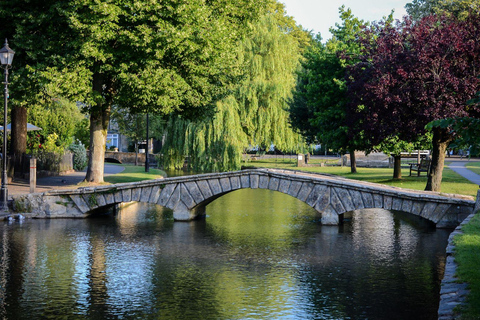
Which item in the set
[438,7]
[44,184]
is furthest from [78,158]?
[438,7]

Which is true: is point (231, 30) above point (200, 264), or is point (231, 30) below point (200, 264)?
above

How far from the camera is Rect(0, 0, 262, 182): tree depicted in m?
23.7

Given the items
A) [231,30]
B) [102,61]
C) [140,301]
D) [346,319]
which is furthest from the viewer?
[231,30]

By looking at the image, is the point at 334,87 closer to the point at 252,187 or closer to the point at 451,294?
the point at 252,187

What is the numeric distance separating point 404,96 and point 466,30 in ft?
10.9

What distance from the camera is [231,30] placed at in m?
29.3

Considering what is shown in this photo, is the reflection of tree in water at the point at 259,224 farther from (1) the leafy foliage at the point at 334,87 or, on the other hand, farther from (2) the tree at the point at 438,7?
(2) the tree at the point at 438,7

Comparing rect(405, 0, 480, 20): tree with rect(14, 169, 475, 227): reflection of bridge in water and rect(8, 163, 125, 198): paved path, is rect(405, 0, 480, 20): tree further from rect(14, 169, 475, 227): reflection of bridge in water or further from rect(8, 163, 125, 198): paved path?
rect(14, 169, 475, 227): reflection of bridge in water

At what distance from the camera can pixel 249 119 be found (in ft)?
136

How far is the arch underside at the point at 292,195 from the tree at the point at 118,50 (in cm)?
453

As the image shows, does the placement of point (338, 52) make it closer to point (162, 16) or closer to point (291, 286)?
point (162, 16)

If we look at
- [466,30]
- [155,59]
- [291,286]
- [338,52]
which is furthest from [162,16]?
[291,286]

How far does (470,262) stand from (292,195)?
10044 millimetres

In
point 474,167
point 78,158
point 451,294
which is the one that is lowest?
point 451,294
